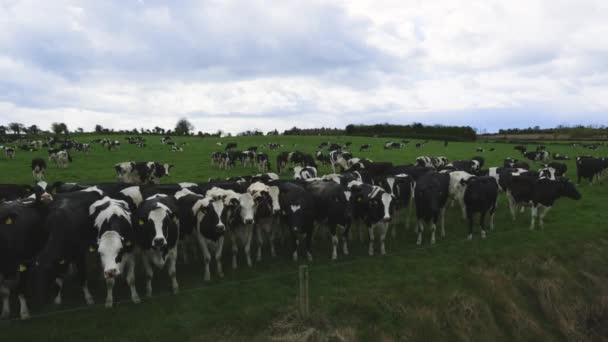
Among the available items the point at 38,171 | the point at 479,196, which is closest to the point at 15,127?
the point at 38,171

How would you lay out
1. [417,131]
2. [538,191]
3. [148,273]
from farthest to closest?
[417,131] < [538,191] < [148,273]

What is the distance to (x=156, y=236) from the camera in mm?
8430

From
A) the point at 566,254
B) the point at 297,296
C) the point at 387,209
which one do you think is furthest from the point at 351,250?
the point at 566,254

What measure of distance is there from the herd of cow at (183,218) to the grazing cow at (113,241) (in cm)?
2

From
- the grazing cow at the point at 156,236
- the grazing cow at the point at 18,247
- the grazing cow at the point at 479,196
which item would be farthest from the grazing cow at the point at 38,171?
the grazing cow at the point at 479,196

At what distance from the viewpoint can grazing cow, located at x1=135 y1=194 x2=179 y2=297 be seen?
336 inches

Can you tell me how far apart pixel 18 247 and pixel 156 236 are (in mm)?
2769

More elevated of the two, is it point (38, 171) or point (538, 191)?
point (538, 191)

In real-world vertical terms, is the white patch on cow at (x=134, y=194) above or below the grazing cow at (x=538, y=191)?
above

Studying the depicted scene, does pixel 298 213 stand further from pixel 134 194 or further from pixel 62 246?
pixel 62 246

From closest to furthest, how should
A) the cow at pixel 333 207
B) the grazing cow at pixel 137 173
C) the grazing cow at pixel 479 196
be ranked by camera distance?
the cow at pixel 333 207
the grazing cow at pixel 479 196
the grazing cow at pixel 137 173

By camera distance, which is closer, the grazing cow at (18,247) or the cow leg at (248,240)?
the grazing cow at (18,247)

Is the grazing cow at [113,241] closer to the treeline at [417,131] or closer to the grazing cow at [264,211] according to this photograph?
the grazing cow at [264,211]

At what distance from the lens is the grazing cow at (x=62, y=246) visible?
744cm
